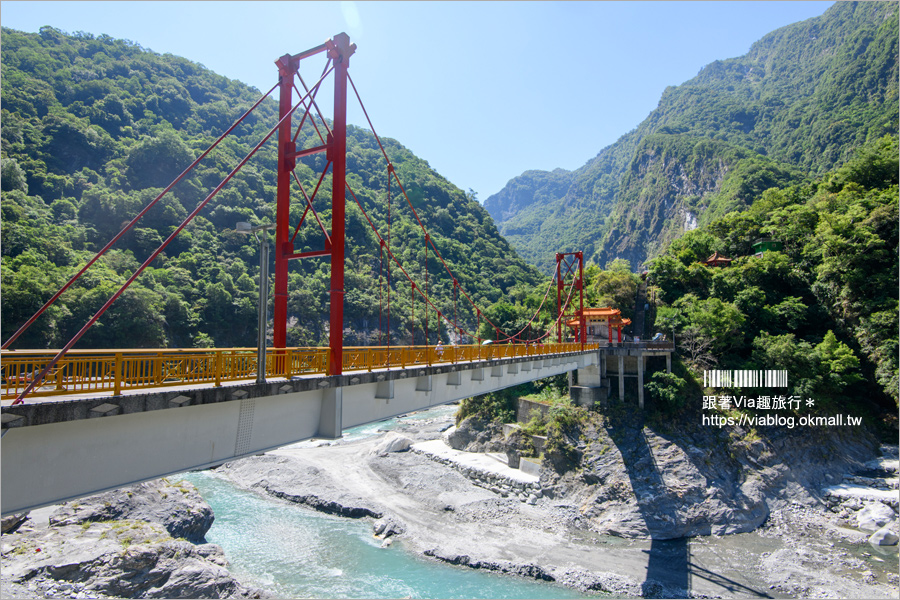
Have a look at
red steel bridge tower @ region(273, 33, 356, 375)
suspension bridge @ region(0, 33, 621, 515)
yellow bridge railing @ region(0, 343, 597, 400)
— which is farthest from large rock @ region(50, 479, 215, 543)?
red steel bridge tower @ region(273, 33, 356, 375)

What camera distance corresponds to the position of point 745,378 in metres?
28.8

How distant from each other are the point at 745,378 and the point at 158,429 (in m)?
31.8

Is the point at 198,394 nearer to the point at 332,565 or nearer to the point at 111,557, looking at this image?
the point at 111,557

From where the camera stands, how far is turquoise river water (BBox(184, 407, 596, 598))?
17891 mm

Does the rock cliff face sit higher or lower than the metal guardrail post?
lower

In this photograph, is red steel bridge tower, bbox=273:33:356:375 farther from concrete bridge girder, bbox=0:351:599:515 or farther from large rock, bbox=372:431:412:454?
large rock, bbox=372:431:412:454

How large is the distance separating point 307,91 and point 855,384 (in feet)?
117

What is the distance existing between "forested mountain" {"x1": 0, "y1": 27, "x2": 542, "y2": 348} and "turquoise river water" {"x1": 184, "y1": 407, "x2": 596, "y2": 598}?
28538mm

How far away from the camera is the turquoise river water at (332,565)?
17.9 m

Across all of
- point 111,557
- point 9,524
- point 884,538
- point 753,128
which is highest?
point 753,128

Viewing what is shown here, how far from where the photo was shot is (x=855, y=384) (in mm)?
29000

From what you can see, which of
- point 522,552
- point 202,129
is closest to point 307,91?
point 522,552

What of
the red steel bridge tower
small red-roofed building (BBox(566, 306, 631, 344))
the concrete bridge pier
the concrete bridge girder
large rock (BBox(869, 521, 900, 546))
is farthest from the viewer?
small red-roofed building (BBox(566, 306, 631, 344))

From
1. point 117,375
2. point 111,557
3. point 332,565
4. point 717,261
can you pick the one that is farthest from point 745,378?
point 111,557
